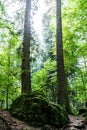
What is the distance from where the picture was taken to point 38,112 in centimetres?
776

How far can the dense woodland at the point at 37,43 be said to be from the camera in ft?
37.3

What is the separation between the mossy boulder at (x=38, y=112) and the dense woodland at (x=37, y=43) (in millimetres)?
2558

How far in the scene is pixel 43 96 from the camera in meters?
8.73

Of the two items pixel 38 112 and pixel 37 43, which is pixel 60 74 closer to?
pixel 38 112

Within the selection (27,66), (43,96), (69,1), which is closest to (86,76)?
(69,1)

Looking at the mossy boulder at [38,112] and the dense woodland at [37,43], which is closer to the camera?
the mossy boulder at [38,112]

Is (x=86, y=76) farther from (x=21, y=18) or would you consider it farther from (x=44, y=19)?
(x=21, y=18)

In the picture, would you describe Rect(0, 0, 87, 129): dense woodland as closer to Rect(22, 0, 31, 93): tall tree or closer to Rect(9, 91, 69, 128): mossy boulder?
Rect(22, 0, 31, 93): tall tree

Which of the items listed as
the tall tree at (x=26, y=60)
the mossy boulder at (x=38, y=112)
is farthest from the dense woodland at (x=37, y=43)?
the mossy boulder at (x=38, y=112)

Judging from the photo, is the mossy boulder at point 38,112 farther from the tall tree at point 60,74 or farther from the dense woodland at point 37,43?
the tall tree at point 60,74

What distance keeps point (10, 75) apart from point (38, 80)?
45.7ft

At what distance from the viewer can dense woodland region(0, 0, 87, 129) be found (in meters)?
11.4

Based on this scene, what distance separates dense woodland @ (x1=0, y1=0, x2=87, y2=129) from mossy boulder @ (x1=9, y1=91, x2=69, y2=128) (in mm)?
2558

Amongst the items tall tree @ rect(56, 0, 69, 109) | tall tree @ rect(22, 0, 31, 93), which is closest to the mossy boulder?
tall tree @ rect(22, 0, 31, 93)
